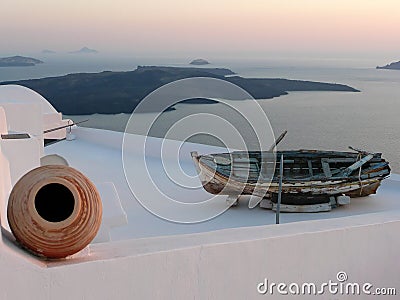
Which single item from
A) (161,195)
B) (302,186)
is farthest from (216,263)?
(161,195)

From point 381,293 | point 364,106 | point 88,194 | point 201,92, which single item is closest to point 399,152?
point 201,92

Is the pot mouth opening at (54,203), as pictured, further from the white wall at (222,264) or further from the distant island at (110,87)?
the distant island at (110,87)

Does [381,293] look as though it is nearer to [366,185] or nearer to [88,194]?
[88,194]

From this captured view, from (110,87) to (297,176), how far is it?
8598 mm

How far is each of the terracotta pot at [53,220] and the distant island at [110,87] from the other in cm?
878

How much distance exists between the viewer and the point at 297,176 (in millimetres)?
7047

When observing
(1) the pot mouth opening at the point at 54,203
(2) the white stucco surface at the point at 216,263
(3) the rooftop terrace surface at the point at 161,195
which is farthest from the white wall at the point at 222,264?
(3) the rooftop terrace surface at the point at 161,195

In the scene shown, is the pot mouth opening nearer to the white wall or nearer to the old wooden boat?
the white wall

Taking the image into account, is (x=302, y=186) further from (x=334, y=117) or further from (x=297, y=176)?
(x=334, y=117)

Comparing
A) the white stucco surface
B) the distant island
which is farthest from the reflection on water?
the white stucco surface

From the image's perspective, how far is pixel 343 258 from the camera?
2.66 meters

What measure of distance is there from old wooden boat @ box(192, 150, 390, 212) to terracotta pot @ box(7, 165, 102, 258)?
15.3ft

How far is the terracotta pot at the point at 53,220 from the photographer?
1.94 m

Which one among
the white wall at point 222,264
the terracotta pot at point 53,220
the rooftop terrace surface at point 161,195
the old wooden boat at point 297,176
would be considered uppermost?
the terracotta pot at point 53,220
